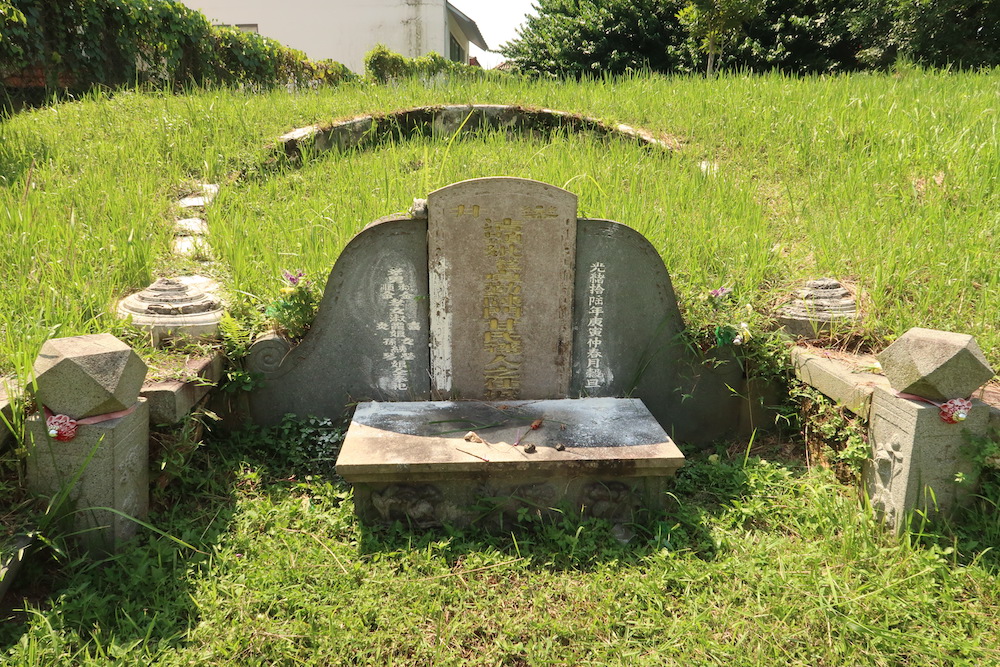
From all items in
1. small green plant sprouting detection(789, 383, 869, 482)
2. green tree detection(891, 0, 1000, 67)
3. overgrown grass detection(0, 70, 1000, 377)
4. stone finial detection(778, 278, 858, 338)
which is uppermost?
green tree detection(891, 0, 1000, 67)

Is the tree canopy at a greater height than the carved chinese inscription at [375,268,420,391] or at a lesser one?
greater

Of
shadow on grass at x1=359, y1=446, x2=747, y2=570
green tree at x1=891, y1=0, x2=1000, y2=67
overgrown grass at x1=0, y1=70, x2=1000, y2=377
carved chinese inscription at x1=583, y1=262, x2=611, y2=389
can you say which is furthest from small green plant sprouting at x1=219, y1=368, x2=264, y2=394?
green tree at x1=891, y1=0, x2=1000, y2=67

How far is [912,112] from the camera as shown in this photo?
5.06 meters

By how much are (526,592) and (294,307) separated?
159 centimetres

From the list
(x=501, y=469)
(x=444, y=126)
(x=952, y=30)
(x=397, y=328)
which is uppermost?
(x=952, y=30)

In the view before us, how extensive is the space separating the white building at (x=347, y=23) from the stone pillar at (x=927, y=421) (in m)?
14.5

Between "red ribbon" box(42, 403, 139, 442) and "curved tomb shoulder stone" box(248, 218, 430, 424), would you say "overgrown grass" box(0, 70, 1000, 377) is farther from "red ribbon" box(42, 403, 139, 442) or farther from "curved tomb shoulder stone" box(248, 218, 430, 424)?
"curved tomb shoulder stone" box(248, 218, 430, 424)

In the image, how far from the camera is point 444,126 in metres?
5.79

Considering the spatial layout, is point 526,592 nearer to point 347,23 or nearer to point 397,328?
point 397,328

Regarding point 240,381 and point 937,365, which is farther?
point 240,381

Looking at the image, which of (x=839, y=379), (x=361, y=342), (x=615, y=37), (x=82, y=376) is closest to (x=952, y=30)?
(x=615, y=37)

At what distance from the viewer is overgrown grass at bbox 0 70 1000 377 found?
3.08 m

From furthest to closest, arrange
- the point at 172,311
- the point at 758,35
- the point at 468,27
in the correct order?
the point at 468,27 < the point at 758,35 < the point at 172,311

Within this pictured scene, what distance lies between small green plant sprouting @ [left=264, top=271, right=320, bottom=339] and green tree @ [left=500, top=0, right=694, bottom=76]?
35.9 ft
